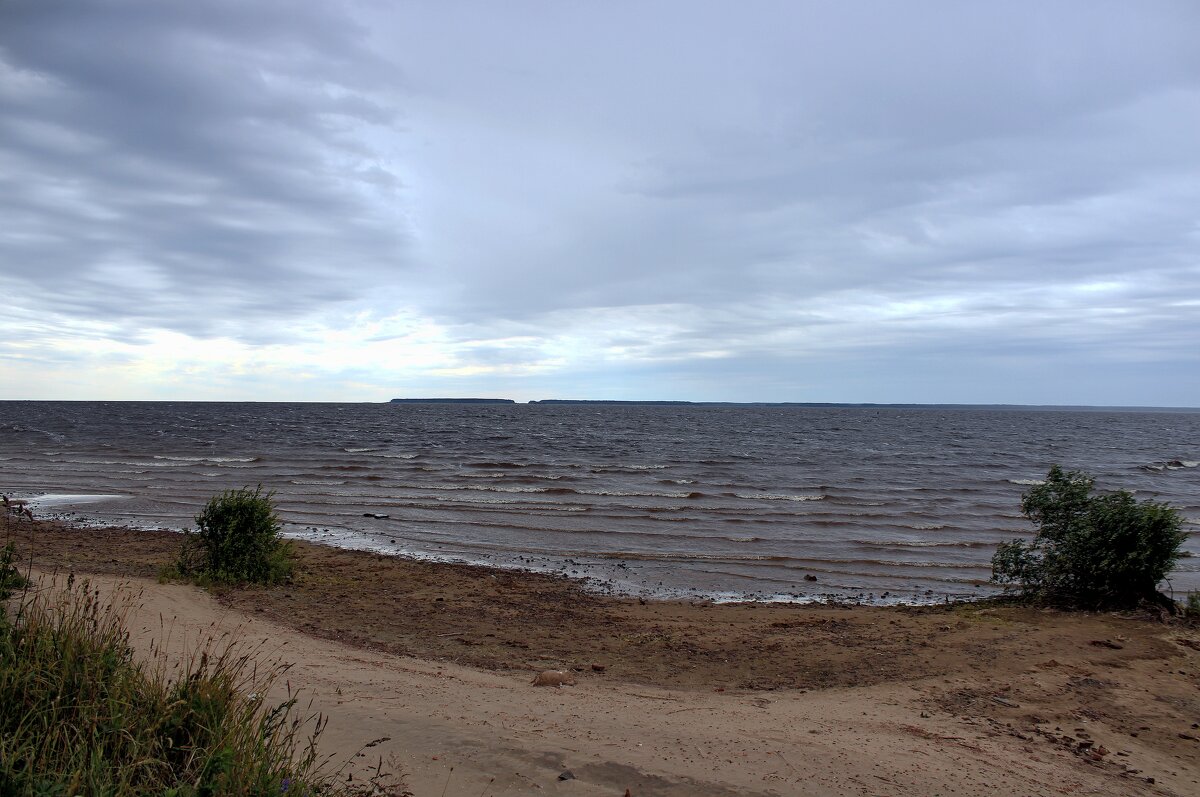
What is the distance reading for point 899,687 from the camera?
7098 mm

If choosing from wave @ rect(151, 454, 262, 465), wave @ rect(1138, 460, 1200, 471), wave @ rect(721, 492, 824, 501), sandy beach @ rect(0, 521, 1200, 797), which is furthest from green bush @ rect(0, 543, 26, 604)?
wave @ rect(1138, 460, 1200, 471)

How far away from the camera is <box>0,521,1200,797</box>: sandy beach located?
484 centimetres

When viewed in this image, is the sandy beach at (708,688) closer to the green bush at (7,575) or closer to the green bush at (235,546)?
the green bush at (235,546)

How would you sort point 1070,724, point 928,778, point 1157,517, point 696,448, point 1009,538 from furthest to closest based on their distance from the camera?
point 696,448, point 1009,538, point 1157,517, point 1070,724, point 928,778

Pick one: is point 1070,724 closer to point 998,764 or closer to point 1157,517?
point 998,764

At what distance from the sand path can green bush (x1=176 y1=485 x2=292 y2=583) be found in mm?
3379

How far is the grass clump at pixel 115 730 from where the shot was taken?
2.98 m

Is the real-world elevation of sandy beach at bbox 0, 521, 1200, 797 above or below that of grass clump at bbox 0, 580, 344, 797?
below

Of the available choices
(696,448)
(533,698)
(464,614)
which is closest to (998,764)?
(533,698)

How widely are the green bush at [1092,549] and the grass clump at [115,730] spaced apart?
9922mm

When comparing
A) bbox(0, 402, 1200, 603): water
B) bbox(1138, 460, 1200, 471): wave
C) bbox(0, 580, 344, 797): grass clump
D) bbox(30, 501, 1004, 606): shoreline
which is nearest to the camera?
bbox(0, 580, 344, 797): grass clump

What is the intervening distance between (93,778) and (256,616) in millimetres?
6318

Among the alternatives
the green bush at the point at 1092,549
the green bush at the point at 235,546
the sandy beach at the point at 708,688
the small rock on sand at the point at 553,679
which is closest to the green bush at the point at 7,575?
the sandy beach at the point at 708,688

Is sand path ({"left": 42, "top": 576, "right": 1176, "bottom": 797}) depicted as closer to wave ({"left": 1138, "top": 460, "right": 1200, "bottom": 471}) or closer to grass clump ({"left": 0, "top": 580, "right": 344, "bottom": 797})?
grass clump ({"left": 0, "top": 580, "right": 344, "bottom": 797})
